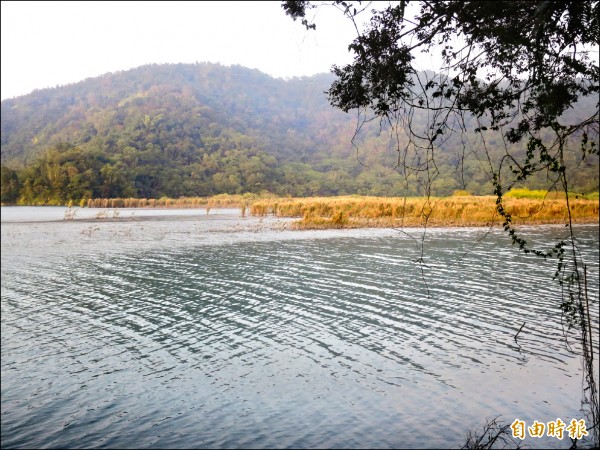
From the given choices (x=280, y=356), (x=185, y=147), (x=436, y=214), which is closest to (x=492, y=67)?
(x=280, y=356)

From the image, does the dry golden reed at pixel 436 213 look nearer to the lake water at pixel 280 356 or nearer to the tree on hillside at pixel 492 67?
the lake water at pixel 280 356

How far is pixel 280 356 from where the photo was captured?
744 centimetres

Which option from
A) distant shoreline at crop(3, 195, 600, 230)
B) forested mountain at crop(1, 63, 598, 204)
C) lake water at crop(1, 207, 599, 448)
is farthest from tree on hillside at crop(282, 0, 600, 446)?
forested mountain at crop(1, 63, 598, 204)

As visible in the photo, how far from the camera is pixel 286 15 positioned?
458 centimetres

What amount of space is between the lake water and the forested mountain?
129ft

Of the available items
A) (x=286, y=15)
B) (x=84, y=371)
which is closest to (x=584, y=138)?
(x=286, y=15)

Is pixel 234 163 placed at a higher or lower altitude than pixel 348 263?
higher

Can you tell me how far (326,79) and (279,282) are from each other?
195342 millimetres

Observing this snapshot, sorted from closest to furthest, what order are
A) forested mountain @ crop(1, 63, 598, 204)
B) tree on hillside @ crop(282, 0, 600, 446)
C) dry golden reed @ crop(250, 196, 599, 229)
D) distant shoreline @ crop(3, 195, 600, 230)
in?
1. tree on hillside @ crop(282, 0, 600, 446)
2. distant shoreline @ crop(3, 195, 600, 230)
3. dry golden reed @ crop(250, 196, 599, 229)
4. forested mountain @ crop(1, 63, 598, 204)

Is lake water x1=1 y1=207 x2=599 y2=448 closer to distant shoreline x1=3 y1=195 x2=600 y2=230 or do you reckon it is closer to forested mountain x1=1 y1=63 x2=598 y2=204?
distant shoreline x1=3 y1=195 x2=600 y2=230

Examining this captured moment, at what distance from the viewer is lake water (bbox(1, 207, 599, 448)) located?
529cm

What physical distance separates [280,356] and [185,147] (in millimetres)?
101645

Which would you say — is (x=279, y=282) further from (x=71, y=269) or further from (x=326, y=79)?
(x=326, y=79)

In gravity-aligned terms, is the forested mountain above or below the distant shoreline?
above
